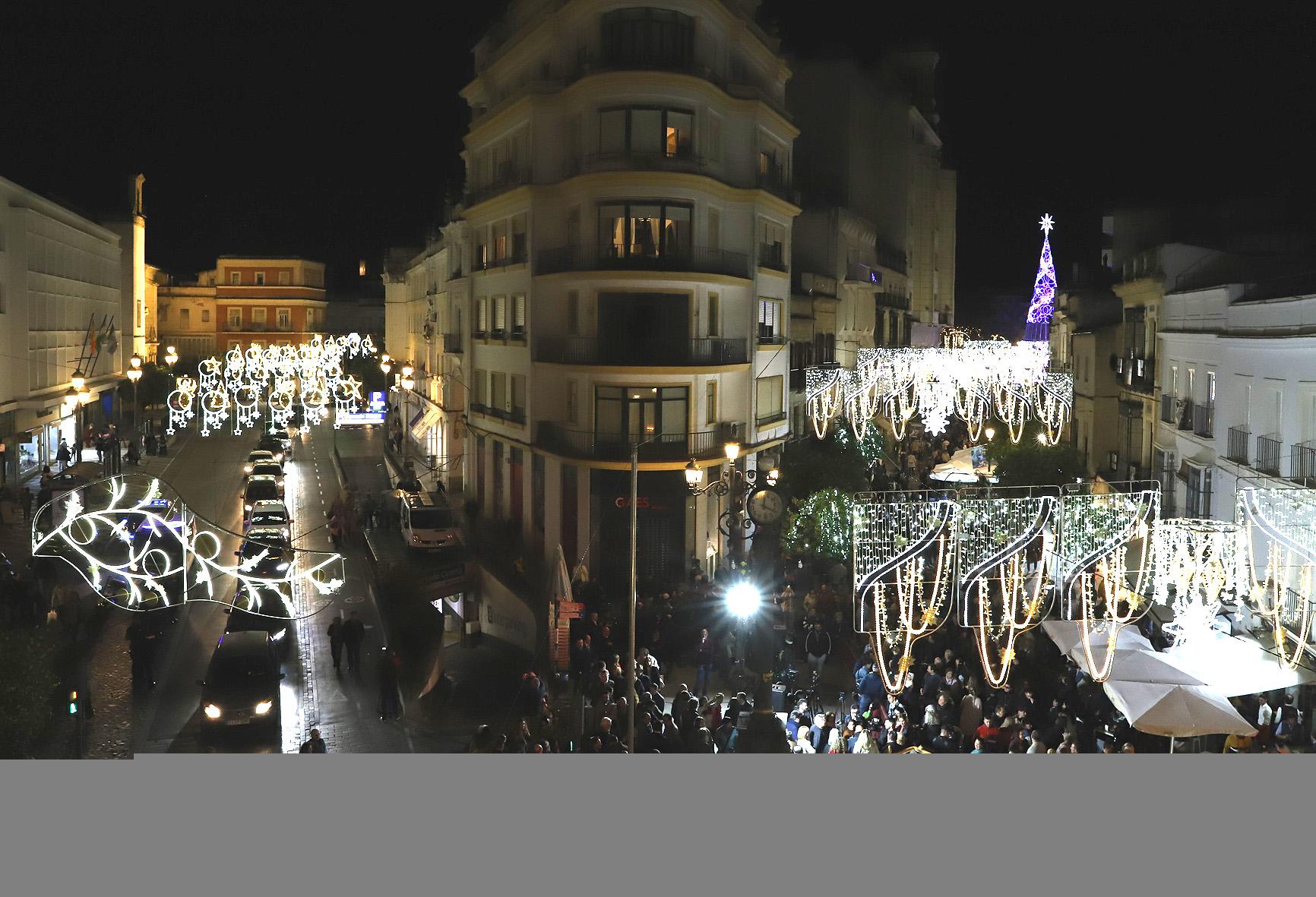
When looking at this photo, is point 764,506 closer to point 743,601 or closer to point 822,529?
point 743,601

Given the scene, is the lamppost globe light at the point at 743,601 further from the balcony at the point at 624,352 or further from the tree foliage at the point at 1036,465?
the tree foliage at the point at 1036,465

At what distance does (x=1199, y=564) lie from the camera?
10469 millimetres

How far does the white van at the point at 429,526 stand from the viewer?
1830 centimetres

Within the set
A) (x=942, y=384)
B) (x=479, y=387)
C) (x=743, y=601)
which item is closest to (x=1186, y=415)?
(x=942, y=384)

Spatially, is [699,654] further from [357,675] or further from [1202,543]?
[1202,543]

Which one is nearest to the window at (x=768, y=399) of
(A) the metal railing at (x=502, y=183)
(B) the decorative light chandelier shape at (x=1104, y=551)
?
(A) the metal railing at (x=502, y=183)

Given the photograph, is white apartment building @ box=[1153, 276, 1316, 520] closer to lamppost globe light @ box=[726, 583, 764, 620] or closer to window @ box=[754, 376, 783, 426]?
lamppost globe light @ box=[726, 583, 764, 620]

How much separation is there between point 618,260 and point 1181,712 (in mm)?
9443

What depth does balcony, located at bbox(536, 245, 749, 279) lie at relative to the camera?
1652 cm

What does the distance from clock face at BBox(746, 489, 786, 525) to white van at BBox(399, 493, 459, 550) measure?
19.8 ft

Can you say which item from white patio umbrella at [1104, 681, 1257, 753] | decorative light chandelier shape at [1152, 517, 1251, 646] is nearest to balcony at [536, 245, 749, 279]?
decorative light chandelier shape at [1152, 517, 1251, 646]

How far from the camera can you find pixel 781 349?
66.7ft

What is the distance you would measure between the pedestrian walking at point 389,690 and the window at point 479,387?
320 inches

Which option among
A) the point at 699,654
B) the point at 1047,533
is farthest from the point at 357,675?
the point at 1047,533
